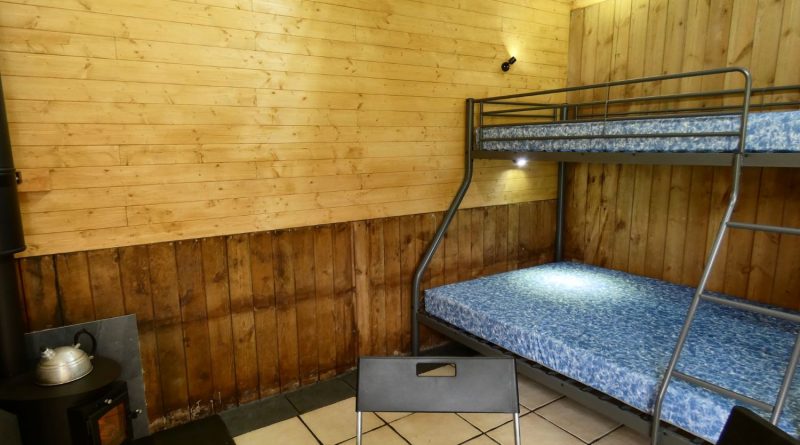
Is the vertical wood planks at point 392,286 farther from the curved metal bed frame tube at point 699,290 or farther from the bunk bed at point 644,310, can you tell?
the curved metal bed frame tube at point 699,290

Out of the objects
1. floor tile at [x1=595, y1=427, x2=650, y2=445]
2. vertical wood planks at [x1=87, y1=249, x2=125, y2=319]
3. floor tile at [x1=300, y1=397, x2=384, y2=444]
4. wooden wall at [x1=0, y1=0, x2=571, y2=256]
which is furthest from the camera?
floor tile at [x1=300, y1=397, x2=384, y2=444]

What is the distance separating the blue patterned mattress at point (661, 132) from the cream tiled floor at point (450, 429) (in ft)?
4.83

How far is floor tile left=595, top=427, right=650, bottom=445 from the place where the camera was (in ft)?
8.25

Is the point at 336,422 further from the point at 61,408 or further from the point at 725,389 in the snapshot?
the point at 725,389

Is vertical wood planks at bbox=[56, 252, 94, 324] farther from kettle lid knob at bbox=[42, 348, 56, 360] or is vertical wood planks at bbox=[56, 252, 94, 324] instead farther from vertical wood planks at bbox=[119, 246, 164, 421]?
kettle lid knob at bbox=[42, 348, 56, 360]

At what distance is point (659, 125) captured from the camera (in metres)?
2.33

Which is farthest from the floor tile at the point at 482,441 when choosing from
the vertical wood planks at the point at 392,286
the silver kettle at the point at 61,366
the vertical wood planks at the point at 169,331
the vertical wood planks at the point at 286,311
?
the silver kettle at the point at 61,366

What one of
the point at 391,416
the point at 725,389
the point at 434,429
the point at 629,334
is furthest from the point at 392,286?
the point at 725,389

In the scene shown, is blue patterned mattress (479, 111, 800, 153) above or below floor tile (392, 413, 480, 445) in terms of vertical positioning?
above

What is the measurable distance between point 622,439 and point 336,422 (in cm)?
151

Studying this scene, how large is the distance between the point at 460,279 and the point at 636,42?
2119 mm

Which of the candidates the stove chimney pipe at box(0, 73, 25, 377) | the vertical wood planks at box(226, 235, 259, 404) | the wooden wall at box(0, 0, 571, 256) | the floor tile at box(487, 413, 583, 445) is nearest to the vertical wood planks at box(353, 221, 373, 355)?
the wooden wall at box(0, 0, 571, 256)

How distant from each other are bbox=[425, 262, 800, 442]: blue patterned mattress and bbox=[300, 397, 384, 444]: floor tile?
0.78m

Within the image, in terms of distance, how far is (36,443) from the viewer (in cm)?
192
